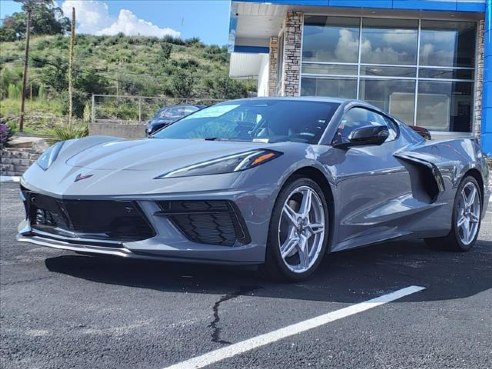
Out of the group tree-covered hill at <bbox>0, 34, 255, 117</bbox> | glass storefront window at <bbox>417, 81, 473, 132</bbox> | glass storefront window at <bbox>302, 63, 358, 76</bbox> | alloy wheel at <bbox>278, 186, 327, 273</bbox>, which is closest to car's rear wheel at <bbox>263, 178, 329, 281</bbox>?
alloy wheel at <bbox>278, 186, 327, 273</bbox>

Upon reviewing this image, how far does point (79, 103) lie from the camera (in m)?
30.6

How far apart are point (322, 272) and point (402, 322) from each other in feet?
3.82

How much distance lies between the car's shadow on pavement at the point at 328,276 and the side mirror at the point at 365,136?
3.16ft

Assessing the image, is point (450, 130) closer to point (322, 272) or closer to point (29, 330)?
point (322, 272)

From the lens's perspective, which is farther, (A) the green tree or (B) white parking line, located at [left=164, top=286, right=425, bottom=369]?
(A) the green tree

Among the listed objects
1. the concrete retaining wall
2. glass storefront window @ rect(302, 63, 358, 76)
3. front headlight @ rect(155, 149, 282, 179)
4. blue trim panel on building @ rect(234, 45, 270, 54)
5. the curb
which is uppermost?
blue trim panel on building @ rect(234, 45, 270, 54)

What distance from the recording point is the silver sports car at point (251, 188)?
3580 mm

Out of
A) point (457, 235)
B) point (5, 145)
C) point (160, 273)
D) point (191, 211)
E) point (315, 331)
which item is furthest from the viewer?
point (5, 145)

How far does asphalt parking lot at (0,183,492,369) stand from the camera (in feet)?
8.97

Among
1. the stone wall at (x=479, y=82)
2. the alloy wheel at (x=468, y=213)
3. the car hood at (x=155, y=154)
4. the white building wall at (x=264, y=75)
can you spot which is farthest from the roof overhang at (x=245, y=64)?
the car hood at (x=155, y=154)

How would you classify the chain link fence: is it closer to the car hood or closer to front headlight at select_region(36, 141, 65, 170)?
front headlight at select_region(36, 141, 65, 170)

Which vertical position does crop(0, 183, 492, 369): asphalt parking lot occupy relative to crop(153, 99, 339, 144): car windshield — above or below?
below

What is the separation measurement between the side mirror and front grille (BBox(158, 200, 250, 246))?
116 centimetres

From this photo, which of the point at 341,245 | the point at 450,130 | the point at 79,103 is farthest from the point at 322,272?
the point at 79,103
